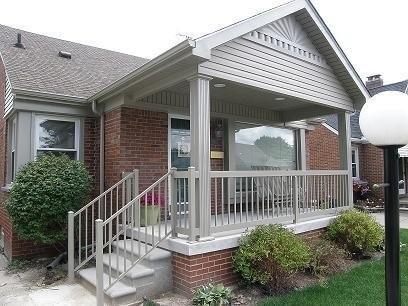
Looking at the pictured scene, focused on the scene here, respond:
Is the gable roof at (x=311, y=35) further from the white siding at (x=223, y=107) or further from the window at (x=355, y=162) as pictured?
the window at (x=355, y=162)

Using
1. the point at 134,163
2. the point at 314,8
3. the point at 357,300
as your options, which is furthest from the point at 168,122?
the point at 357,300

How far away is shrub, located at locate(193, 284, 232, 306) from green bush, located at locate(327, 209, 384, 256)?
3146 millimetres

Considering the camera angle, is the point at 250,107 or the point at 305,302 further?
the point at 250,107

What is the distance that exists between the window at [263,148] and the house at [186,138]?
31 millimetres

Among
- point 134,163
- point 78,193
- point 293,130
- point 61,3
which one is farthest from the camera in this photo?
point 61,3

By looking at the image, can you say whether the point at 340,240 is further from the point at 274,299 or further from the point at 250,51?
the point at 250,51

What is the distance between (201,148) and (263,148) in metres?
4.33

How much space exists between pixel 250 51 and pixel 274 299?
3.62 m

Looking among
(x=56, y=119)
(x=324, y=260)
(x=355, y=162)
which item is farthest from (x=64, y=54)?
(x=355, y=162)

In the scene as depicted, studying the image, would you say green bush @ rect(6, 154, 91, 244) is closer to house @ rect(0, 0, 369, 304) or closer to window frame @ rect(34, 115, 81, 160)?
house @ rect(0, 0, 369, 304)

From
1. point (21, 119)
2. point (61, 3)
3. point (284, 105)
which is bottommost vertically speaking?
point (21, 119)

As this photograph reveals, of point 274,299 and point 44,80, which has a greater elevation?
point 44,80

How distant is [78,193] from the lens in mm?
6395

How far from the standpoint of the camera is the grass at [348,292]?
178 inches
